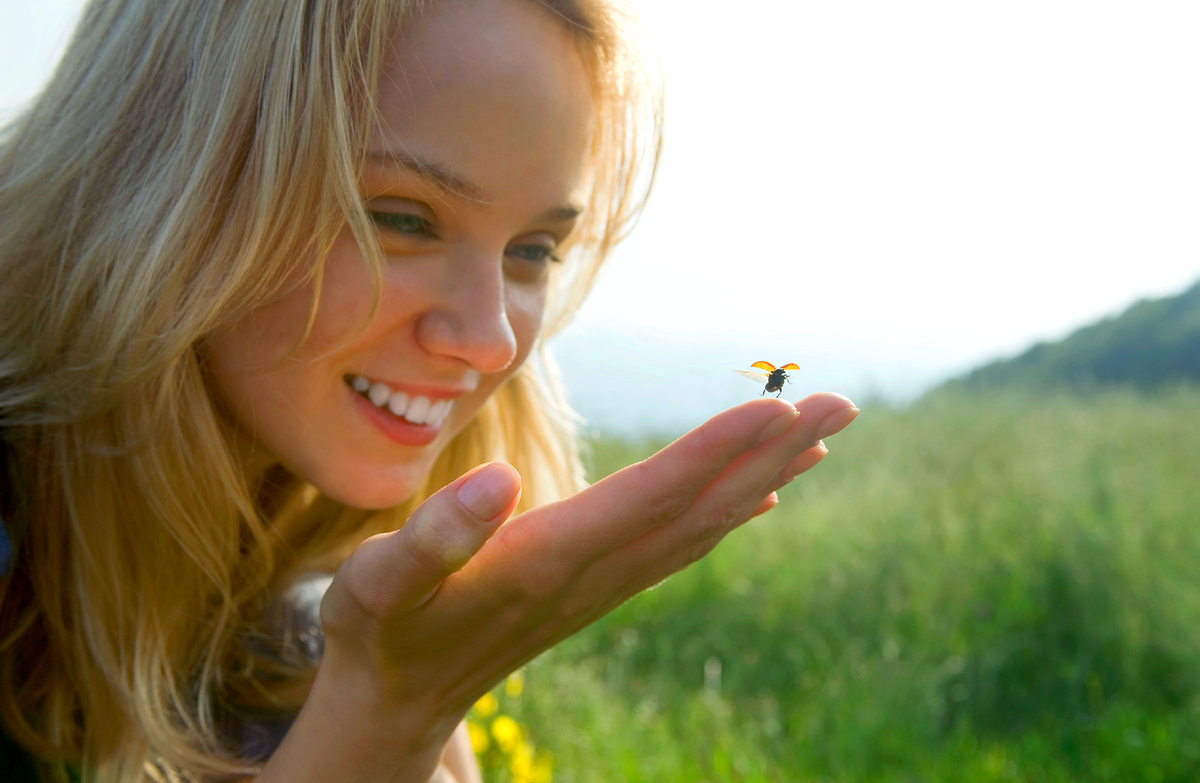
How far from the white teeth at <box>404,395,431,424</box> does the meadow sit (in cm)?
152

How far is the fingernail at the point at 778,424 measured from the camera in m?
0.94

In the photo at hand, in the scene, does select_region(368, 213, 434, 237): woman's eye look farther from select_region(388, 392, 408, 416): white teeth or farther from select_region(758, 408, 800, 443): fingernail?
select_region(758, 408, 800, 443): fingernail

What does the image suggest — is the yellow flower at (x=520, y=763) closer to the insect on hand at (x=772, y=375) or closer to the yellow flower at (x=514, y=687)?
the yellow flower at (x=514, y=687)

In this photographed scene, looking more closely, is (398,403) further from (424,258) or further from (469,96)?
(469,96)

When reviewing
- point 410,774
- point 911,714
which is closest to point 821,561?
point 911,714

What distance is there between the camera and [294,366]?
1.40 meters


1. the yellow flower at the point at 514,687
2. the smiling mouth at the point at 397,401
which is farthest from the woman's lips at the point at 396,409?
the yellow flower at the point at 514,687

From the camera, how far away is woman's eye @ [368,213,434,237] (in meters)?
1.37

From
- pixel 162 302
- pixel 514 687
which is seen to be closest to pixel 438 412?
pixel 162 302

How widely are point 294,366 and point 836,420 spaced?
88 centimetres

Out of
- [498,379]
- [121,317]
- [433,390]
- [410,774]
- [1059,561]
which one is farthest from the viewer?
[1059,561]

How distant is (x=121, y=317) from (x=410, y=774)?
0.84 meters

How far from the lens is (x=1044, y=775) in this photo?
2.91m

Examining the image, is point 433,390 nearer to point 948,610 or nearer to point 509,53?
point 509,53
